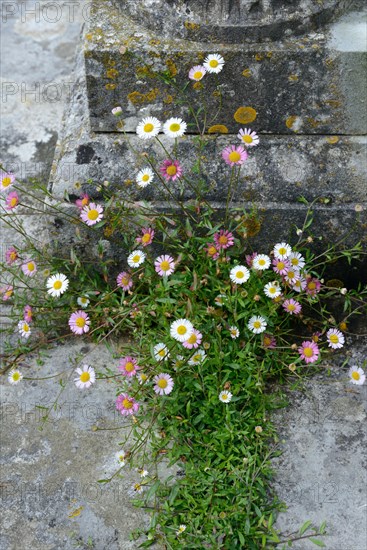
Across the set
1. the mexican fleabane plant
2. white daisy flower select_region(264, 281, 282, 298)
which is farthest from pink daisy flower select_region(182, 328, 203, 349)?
white daisy flower select_region(264, 281, 282, 298)

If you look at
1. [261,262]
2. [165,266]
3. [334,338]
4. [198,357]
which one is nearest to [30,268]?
[165,266]

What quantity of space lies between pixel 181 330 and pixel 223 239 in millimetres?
402

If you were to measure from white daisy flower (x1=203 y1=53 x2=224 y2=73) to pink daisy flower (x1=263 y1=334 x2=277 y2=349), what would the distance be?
1022 millimetres

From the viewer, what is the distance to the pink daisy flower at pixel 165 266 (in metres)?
2.57

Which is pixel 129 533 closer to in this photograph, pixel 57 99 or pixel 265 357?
pixel 265 357

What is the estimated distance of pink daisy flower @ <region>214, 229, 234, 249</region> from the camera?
257cm

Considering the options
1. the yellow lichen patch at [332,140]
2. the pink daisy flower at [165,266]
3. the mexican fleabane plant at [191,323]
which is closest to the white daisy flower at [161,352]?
the mexican fleabane plant at [191,323]

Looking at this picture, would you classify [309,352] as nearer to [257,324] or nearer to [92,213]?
[257,324]

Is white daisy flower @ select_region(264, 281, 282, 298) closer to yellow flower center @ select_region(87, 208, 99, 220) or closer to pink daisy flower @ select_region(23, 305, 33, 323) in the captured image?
yellow flower center @ select_region(87, 208, 99, 220)

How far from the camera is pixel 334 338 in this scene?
8.56ft

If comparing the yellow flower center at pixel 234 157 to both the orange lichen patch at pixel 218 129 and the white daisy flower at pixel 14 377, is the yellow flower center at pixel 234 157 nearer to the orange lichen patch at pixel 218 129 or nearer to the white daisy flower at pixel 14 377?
the orange lichen patch at pixel 218 129

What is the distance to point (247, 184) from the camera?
2740 mm

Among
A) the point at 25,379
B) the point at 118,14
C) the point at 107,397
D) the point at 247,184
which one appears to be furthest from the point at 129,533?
the point at 118,14

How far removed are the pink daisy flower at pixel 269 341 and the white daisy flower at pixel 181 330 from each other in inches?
13.4
